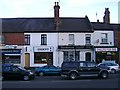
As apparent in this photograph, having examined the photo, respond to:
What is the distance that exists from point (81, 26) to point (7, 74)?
20.2 meters

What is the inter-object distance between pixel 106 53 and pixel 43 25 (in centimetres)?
1042

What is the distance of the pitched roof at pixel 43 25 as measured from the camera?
151 feet

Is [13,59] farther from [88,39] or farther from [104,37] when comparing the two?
[104,37]

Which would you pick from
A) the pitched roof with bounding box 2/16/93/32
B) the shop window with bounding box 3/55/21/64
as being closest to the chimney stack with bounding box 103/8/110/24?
the pitched roof with bounding box 2/16/93/32

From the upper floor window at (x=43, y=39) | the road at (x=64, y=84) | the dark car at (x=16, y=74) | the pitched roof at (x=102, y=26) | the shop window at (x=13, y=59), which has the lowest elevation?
the road at (x=64, y=84)

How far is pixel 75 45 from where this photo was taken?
4544 cm

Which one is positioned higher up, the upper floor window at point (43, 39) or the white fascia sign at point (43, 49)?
the upper floor window at point (43, 39)

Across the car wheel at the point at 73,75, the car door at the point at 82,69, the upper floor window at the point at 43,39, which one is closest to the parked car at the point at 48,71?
the car wheel at the point at 73,75

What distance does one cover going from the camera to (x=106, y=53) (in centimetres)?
4609

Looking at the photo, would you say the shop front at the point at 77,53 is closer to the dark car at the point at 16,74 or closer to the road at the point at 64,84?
the dark car at the point at 16,74

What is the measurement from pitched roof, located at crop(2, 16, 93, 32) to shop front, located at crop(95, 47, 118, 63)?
11.5 feet

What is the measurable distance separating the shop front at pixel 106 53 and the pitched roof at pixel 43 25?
351 centimetres

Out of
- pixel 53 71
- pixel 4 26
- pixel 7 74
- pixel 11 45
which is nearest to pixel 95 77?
pixel 53 71

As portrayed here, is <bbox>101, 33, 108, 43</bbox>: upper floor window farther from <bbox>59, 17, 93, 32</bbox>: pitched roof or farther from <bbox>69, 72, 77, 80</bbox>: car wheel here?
<bbox>69, 72, 77, 80</bbox>: car wheel
